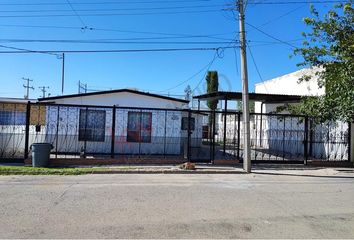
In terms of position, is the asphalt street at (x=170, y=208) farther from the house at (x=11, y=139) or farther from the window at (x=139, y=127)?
the window at (x=139, y=127)

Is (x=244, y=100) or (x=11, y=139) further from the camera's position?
(x=11, y=139)

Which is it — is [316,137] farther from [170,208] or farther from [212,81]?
[212,81]

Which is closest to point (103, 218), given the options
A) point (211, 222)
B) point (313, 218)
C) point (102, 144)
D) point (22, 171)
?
point (211, 222)

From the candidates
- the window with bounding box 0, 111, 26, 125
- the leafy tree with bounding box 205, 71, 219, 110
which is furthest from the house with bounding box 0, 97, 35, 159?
the leafy tree with bounding box 205, 71, 219, 110

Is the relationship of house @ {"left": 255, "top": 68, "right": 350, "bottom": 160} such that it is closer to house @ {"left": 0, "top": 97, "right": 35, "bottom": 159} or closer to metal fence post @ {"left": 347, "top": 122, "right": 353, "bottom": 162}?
metal fence post @ {"left": 347, "top": 122, "right": 353, "bottom": 162}

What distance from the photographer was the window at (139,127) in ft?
65.1

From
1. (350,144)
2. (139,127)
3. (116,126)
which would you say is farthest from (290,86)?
(116,126)

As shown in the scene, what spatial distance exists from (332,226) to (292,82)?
21236 millimetres

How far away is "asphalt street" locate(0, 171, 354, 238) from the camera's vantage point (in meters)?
6.27

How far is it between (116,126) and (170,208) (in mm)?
12440

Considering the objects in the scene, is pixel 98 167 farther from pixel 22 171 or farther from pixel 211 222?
pixel 211 222

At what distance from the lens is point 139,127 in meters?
19.9

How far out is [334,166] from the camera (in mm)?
17484

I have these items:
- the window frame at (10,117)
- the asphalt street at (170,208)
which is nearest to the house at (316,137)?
the asphalt street at (170,208)
